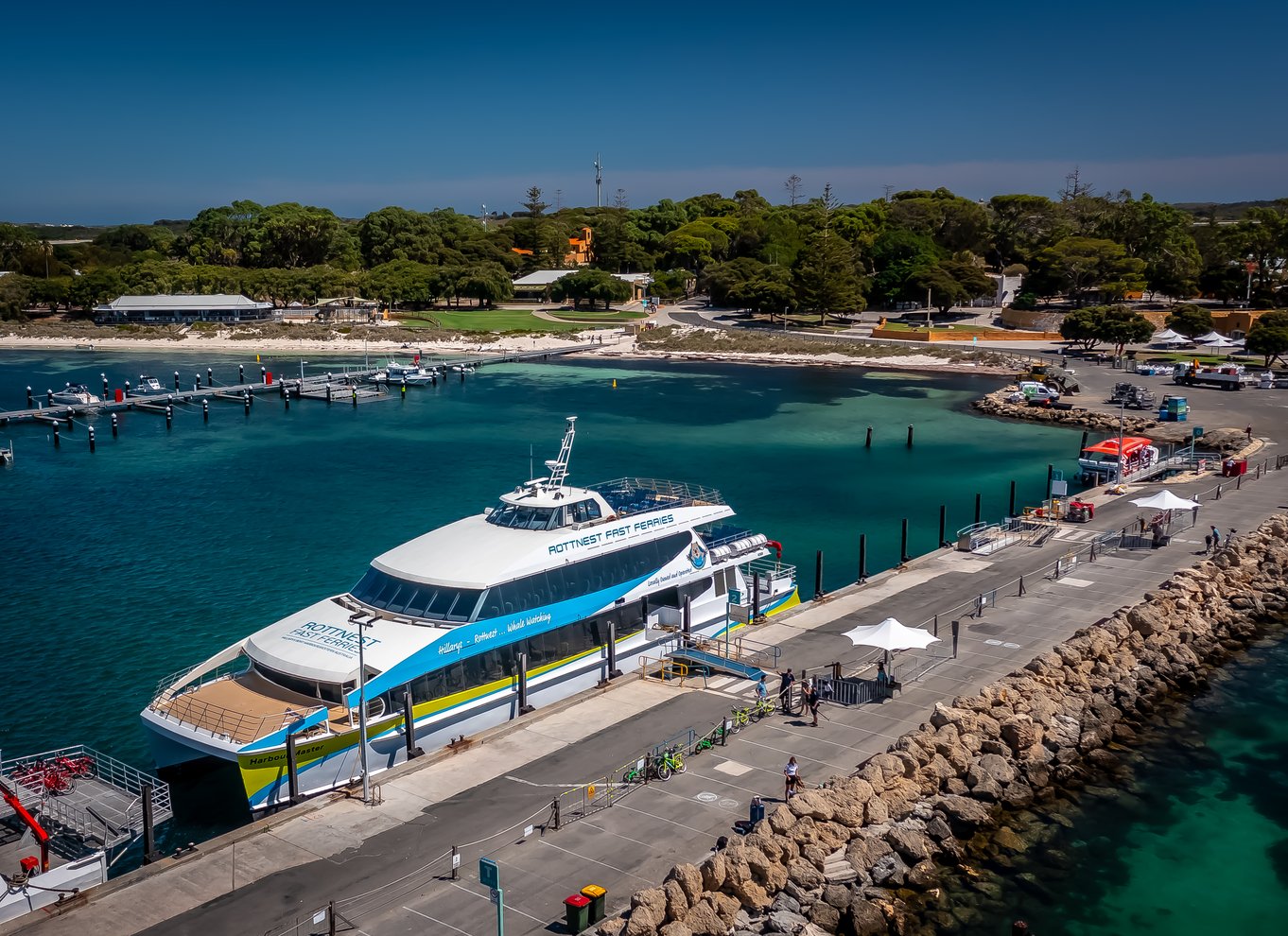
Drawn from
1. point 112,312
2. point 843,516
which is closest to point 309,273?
point 112,312

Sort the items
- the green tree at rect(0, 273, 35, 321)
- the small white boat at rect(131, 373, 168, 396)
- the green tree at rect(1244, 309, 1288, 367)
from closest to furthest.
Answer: the green tree at rect(1244, 309, 1288, 367) < the small white boat at rect(131, 373, 168, 396) < the green tree at rect(0, 273, 35, 321)

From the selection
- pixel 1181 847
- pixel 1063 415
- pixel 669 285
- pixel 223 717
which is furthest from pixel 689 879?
pixel 669 285

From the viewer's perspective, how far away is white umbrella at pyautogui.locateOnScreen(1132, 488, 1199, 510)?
160 feet

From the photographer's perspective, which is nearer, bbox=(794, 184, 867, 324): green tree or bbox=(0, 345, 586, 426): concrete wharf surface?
bbox=(0, 345, 586, 426): concrete wharf surface

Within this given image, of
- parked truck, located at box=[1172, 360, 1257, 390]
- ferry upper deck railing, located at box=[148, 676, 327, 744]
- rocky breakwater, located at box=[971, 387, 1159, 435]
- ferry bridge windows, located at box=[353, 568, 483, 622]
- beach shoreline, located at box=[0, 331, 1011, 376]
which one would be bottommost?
ferry upper deck railing, located at box=[148, 676, 327, 744]

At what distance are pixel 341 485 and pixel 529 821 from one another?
5060 centimetres

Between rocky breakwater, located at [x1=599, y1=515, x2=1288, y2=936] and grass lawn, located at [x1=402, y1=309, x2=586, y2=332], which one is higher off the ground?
grass lawn, located at [x1=402, y1=309, x2=586, y2=332]

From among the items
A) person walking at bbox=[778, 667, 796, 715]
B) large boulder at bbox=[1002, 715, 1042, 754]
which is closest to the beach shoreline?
person walking at bbox=[778, 667, 796, 715]

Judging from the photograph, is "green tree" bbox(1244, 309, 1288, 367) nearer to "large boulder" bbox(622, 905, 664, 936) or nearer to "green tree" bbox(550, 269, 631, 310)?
"green tree" bbox(550, 269, 631, 310)

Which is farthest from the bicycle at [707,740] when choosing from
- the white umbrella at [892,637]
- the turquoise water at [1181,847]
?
the turquoise water at [1181,847]

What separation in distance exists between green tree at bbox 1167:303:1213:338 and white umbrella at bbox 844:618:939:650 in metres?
111

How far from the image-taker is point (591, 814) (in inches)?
961

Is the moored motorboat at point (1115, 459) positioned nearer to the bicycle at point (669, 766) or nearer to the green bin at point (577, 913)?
→ the bicycle at point (669, 766)

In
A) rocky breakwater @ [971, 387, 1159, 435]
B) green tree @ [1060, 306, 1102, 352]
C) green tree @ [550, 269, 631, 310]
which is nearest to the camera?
rocky breakwater @ [971, 387, 1159, 435]
